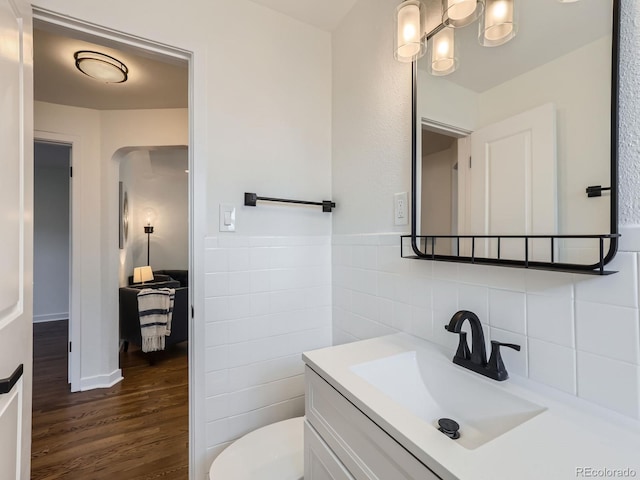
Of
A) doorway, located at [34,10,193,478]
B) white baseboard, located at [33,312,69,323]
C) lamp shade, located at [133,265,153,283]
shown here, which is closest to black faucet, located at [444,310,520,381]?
doorway, located at [34,10,193,478]

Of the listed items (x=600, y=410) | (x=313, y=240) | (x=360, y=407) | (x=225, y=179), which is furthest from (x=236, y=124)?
(x=600, y=410)

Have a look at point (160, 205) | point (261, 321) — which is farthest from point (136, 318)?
point (160, 205)

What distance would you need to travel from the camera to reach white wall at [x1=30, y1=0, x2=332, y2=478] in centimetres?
136

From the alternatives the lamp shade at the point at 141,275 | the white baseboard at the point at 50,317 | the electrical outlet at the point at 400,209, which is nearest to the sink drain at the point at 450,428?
the electrical outlet at the point at 400,209

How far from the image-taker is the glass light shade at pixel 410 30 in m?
1.08

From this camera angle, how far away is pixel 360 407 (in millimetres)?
719

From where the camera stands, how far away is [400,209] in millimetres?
1249

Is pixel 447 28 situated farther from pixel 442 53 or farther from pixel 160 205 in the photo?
pixel 160 205

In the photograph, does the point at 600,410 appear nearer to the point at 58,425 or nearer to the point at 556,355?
the point at 556,355

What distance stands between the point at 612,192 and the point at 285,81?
4.76 feet

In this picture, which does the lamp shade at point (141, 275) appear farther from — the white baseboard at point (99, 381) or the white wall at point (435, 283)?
the white wall at point (435, 283)

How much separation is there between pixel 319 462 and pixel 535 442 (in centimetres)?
59

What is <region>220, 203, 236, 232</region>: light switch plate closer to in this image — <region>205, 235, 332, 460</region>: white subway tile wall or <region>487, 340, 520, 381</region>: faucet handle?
<region>205, 235, 332, 460</region>: white subway tile wall

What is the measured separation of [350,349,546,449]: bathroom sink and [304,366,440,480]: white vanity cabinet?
0.13 metres
